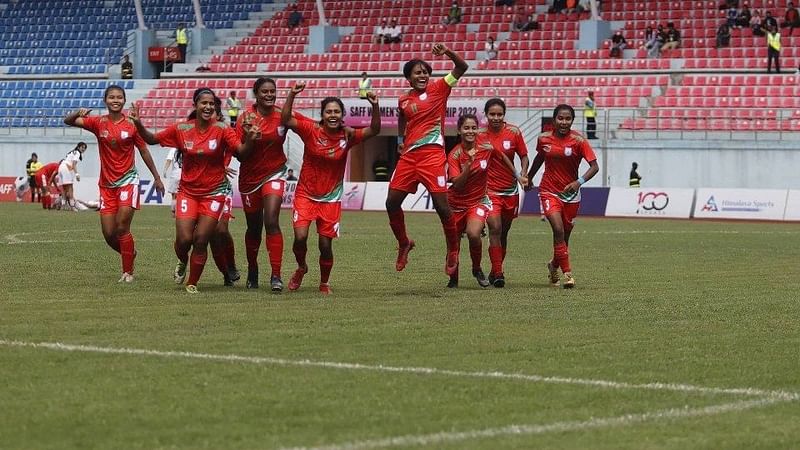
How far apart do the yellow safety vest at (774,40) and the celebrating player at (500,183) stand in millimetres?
30493

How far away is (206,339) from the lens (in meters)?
11.6

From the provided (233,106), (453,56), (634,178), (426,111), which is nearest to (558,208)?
(426,111)

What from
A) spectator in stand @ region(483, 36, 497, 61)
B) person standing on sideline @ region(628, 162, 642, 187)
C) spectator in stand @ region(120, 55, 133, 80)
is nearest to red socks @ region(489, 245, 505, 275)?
person standing on sideline @ region(628, 162, 642, 187)

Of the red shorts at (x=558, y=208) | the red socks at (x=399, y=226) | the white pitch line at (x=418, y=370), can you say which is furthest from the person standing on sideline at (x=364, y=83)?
the white pitch line at (x=418, y=370)

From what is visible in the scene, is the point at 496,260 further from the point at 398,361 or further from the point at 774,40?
the point at 774,40

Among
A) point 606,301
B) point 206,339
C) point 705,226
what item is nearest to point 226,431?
point 206,339

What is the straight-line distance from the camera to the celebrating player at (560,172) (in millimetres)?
17359

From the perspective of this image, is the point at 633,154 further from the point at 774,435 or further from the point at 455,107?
the point at 774,435

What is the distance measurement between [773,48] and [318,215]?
111ft

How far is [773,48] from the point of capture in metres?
46.9

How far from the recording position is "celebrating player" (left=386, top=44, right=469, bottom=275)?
1630 cm

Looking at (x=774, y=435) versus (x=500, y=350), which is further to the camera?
(x=500, y=350)

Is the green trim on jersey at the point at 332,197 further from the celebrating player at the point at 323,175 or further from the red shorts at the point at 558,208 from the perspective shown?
the red shorts at the point at 558,208

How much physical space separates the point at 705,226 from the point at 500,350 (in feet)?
81.2
